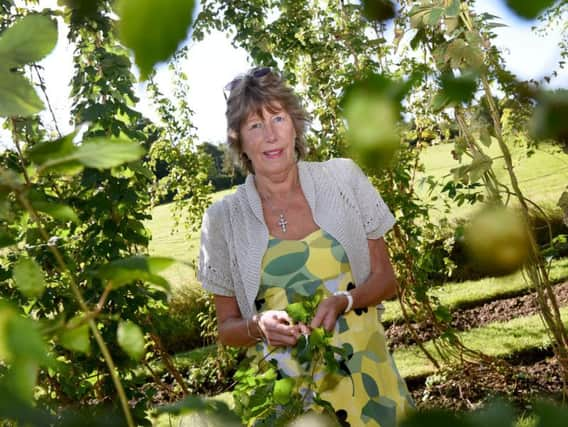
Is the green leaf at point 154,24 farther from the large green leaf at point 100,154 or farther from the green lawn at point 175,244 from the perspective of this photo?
the green lawn at point 175,244

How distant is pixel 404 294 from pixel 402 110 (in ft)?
13.4

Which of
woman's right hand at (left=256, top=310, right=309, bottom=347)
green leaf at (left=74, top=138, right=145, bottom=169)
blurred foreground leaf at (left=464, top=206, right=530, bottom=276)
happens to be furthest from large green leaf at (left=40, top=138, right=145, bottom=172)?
woman's right hand at (left=256, top=310, right=309, bottom=347)

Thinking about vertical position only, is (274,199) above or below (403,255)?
above

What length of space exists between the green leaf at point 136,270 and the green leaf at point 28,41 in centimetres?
10

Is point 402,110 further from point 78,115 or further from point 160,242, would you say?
point 160,242

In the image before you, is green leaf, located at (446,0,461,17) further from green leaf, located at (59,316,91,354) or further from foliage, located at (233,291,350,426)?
green leaf, located at (59,316,91,354)

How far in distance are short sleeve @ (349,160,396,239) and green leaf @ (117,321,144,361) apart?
1.70m

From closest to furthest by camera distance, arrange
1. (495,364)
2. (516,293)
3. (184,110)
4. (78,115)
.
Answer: (78,115), (495,364), (184,110), (516,293)

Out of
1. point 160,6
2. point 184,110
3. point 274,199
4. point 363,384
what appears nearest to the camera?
point 160,6

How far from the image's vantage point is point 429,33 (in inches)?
65.9

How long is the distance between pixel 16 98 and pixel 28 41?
0.11 ft

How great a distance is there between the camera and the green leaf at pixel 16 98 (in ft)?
1.05

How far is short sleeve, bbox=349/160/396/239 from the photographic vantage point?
2.00 m

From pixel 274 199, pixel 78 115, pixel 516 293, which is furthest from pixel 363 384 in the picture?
pixel 516 293
